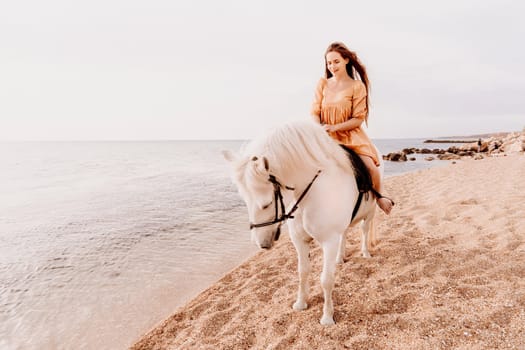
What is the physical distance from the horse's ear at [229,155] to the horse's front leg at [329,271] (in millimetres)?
1160

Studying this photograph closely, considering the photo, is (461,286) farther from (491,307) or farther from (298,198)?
(298,198)

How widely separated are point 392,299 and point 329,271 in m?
0.92

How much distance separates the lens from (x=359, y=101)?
9.64 ft

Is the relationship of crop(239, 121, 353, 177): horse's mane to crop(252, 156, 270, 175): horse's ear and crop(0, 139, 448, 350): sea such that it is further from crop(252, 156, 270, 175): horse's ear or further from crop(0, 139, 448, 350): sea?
crop(0, 139, 448, 350): sea

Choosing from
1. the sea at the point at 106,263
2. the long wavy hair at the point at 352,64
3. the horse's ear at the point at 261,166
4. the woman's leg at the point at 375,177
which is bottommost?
the sea at the point at 106,263

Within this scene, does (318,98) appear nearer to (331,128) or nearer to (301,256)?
(331,128)

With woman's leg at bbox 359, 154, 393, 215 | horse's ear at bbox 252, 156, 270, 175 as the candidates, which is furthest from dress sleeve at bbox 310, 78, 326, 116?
horse's ear at bbox 252, 156, 270, 175

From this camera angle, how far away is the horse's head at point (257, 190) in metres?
2.12

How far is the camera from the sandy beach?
2.46 m

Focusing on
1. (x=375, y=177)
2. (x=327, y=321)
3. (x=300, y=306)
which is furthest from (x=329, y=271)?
(x=375, y=177)

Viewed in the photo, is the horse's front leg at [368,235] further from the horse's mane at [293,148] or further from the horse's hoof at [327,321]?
the horse's mane at [293,148]

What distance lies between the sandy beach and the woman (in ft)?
3.47

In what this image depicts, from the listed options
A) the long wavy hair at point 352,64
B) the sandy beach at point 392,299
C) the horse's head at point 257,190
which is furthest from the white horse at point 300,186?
the long wavy hair at point 352,64

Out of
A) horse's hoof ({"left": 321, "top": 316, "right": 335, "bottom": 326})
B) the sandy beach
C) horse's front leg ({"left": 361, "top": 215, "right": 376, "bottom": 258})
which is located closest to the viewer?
the sandy beach
